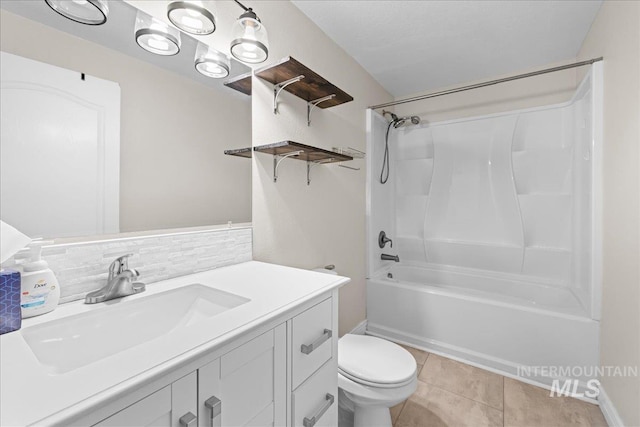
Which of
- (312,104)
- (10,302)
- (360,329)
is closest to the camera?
(10,302)

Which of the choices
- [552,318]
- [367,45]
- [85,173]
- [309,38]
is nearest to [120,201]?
[85,173]

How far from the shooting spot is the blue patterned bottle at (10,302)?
0.63m

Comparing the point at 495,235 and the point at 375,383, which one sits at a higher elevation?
the point at 495,235

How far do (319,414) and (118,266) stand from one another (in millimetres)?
862

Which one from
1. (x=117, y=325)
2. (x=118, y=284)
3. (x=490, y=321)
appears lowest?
(x=490, y=321)

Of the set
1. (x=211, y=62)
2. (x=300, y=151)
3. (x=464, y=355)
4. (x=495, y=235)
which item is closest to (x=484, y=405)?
(x=464, y=355)

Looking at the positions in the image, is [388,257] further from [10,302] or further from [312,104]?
Result: [10,302]

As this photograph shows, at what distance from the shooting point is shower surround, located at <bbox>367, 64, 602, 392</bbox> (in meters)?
1.86

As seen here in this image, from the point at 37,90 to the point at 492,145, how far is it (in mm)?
3211

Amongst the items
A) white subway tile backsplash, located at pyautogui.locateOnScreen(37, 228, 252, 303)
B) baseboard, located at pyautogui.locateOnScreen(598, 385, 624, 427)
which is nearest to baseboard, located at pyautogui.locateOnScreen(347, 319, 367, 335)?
white subway tile backsplash, located at pyautogui.locateOnScreen(37, 228, 252, 303)

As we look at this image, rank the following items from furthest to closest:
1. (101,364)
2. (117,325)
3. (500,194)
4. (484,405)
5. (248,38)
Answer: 1. (500,194)
2. (484,405)
3. (248,38)
4. (117,325)
5. (101,364)

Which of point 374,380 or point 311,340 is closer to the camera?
point 311,340

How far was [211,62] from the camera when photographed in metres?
1.25

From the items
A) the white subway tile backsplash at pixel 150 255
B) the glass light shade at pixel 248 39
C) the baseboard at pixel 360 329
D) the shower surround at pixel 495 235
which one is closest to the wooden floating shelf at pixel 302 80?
the glass light shade at pixel 248 39
